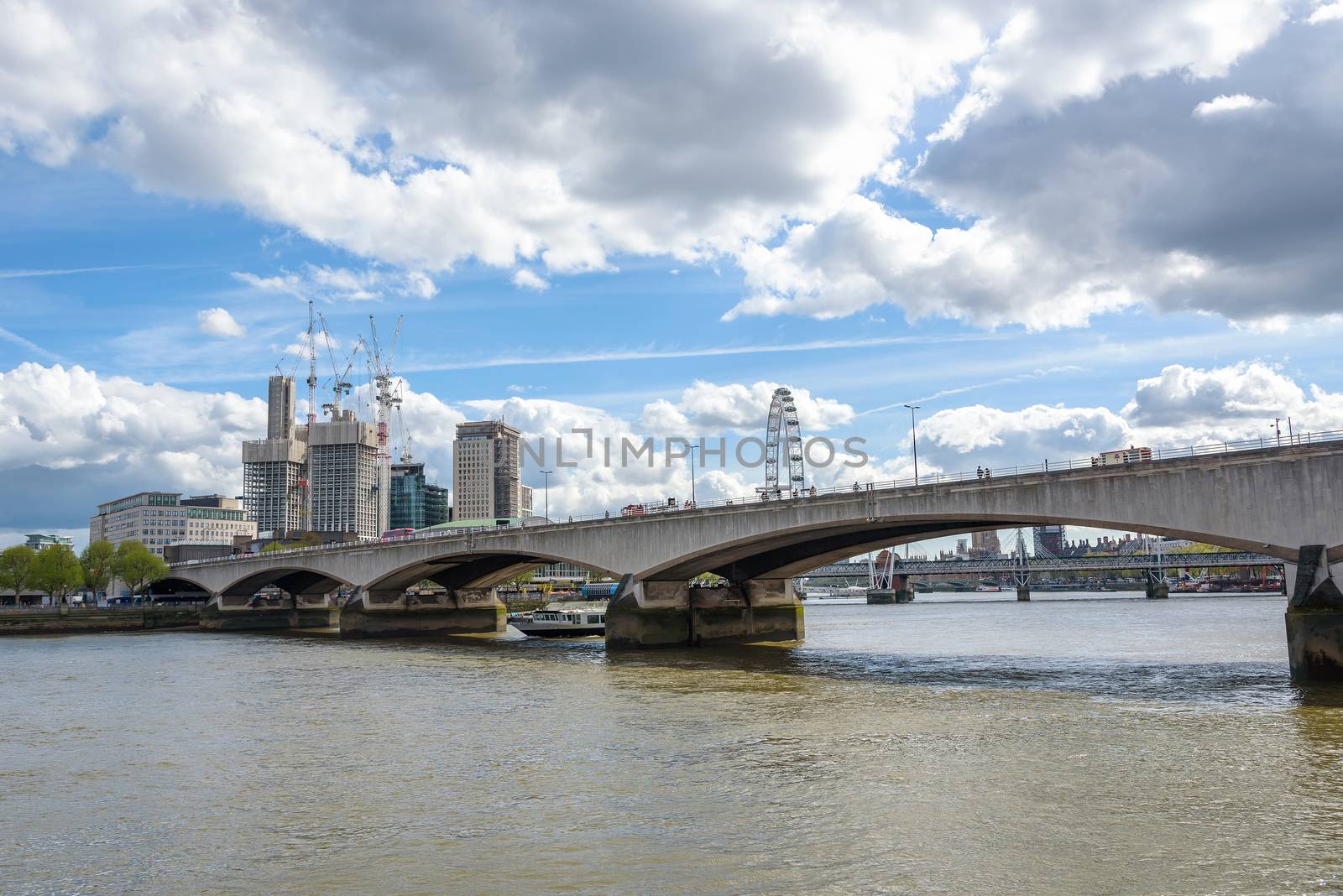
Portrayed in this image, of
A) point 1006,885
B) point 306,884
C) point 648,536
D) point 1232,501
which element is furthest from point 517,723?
point 648,536

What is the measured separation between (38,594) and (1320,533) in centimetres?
16625

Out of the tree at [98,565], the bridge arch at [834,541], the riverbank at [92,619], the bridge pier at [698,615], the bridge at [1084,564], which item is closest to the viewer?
the bridge arch at [834,541]

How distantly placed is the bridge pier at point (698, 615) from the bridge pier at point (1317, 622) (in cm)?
3492

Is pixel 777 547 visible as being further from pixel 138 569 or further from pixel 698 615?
pixel 138 569

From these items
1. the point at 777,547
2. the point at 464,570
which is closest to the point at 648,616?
the point at 777,547

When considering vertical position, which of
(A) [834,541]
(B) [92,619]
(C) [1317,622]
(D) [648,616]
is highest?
(A) [834,541]

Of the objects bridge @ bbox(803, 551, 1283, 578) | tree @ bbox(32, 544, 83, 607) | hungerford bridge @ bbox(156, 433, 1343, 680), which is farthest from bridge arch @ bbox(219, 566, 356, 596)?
bridge @ bbox(803, 551, 1283, 578)

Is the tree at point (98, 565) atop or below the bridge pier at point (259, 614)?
atop

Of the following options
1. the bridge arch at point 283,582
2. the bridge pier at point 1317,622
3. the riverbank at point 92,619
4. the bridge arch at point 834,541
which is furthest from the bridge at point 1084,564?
the bridge pier at point 1317,622

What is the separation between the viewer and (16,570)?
375 ft

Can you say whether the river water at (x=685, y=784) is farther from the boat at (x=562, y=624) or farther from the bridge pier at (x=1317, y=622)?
the boat at (x=562, y=624)

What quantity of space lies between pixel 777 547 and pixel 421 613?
130ft

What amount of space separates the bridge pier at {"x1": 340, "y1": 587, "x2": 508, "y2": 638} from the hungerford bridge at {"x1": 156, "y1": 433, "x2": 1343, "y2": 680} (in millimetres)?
146

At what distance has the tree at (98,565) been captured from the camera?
123750mm
